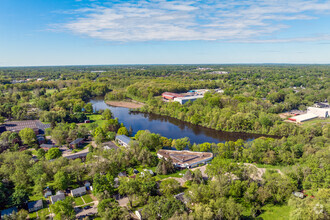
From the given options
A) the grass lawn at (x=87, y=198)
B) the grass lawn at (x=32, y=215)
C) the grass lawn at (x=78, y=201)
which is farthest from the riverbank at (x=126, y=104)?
the grass lawn at (x=32, y=215)

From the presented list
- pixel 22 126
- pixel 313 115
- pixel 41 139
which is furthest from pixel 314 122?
pixel 22 126

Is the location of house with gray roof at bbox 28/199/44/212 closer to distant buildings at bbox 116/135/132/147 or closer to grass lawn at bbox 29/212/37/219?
grass lawn at bbox 29/212/37/219

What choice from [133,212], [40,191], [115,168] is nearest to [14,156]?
[40,191]

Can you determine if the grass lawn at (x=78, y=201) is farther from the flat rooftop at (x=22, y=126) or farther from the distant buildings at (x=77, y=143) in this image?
the flat rooftop at (x=22, y=126)

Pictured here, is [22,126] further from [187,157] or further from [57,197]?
[187,157]

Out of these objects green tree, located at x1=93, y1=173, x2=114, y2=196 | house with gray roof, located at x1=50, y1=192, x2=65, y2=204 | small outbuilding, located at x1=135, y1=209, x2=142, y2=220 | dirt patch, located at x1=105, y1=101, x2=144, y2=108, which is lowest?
small outbuilding, located at x1=135, y1=209, x2=142, y2=220

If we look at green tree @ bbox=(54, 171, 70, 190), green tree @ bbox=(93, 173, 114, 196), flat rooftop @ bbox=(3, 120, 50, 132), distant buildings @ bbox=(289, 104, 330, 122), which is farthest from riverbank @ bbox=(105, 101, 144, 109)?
green tree @ bbox=(93, 173, 114, 196)

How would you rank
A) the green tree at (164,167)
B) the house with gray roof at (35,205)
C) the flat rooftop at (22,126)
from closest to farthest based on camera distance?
the house with gray roof at (35,205), the green tree at (164,167), the flat rooftop at (22,126)
